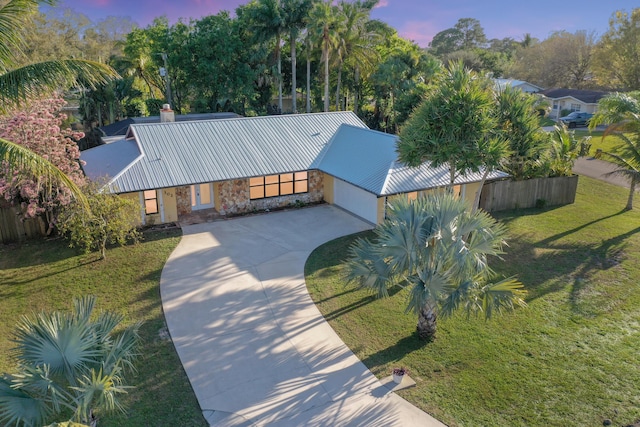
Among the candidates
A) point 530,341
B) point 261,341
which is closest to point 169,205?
point 261,341

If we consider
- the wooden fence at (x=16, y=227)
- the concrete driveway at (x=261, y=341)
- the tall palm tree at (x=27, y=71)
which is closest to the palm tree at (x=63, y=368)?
the concrete driveway at (x=261, y=341)

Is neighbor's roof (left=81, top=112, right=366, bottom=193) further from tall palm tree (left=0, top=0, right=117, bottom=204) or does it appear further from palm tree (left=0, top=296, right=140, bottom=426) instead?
palm tree (left=0, top=296, right=140, bottom=426)

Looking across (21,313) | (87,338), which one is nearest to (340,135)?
(21,313)

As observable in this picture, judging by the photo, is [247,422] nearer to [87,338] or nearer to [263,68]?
[87,338]

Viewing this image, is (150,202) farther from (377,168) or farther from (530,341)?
(530,341)

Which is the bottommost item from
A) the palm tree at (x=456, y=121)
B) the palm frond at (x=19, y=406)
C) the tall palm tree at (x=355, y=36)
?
the palm frond at (x=19, y=406)

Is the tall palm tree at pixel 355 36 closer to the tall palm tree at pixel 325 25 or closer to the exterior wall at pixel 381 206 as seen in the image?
the tall palm tree at pixel 325 25
